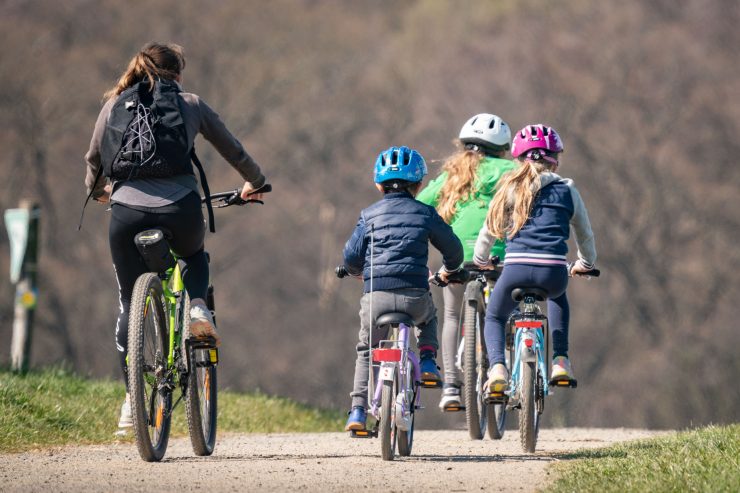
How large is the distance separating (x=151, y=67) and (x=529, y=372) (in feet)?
8.70

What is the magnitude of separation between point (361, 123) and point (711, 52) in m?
8.68

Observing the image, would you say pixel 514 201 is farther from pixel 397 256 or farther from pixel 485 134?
pixel 485 134

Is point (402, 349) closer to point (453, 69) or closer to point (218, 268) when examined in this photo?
point (218, 268)

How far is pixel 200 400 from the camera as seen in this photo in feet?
25.5

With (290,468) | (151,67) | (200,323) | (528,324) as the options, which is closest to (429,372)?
(528,324)

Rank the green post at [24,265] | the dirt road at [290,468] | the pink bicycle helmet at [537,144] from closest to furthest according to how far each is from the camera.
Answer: the dirt road at [290,468]
the pink bicycle helmet at [537,144]
the green post at [24,265]

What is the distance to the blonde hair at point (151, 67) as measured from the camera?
757 centimetres

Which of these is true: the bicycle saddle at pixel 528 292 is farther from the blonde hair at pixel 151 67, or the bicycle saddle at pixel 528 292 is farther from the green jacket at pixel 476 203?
the blonde hair at pixel 151 67

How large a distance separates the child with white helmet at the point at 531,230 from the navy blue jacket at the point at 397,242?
0.38 meters

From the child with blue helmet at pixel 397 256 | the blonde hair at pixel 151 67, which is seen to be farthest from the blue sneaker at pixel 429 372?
the blonde hair at pixel 151 67

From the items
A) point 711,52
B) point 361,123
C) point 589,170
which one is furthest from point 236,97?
point 711,52

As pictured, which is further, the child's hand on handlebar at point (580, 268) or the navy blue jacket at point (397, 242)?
the child's hand on handlebar at point (580, 268)

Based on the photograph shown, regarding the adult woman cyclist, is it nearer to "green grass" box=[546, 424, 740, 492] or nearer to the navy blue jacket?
the navy blue jacket

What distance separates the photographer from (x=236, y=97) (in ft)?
117
